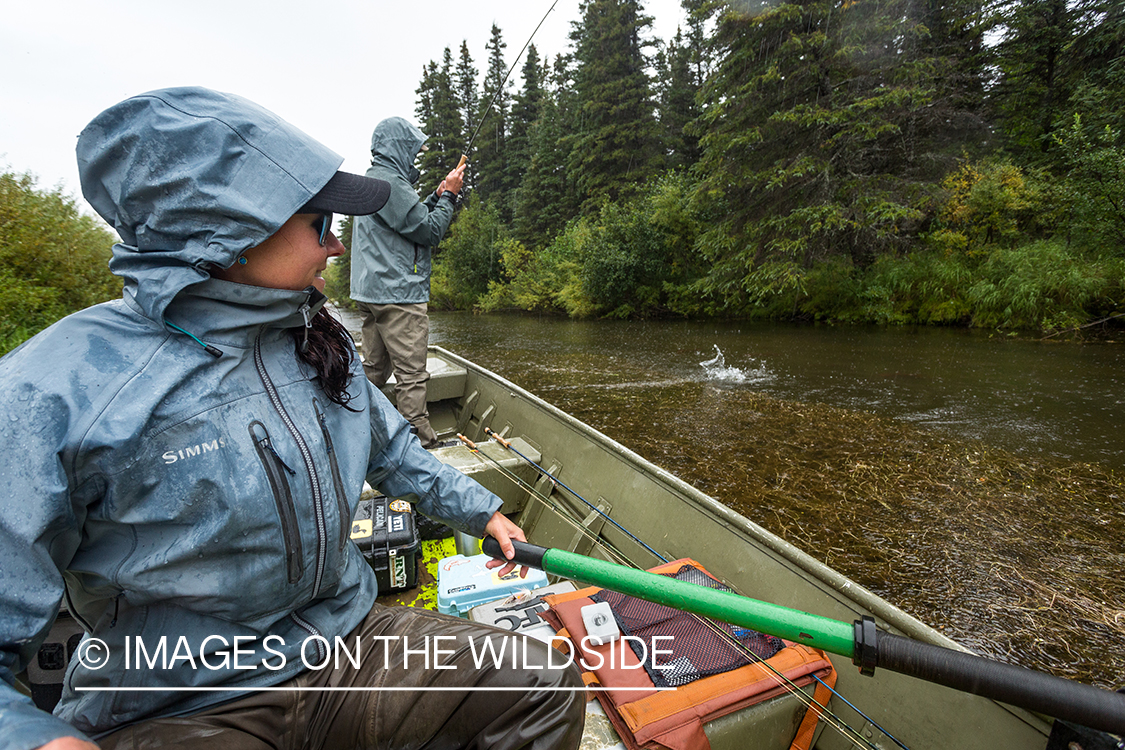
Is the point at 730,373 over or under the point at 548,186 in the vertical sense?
under

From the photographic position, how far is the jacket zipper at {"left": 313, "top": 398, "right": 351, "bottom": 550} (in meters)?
1.26

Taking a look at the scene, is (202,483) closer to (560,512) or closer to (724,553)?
(724,553)

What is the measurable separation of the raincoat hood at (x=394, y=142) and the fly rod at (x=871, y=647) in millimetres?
2904

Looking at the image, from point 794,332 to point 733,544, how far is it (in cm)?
1217

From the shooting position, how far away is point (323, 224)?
130 centimetres

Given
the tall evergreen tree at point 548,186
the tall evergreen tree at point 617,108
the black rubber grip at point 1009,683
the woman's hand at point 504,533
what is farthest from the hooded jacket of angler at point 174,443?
the tall evergreen tree at point 548,186

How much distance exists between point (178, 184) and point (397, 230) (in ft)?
8.62

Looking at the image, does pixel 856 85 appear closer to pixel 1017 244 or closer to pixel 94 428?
pixel 1017 244

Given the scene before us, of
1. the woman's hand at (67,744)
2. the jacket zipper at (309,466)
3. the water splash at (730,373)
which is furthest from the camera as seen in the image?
the water splash at (730,373)

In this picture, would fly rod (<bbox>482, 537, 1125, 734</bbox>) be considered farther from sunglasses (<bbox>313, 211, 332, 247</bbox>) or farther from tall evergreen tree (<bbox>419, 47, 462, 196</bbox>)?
tall evergreen tree (<bbox>419, 47, 462, 196</bbox>)

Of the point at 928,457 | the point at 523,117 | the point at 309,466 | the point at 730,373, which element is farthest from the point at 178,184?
the point at 523,117

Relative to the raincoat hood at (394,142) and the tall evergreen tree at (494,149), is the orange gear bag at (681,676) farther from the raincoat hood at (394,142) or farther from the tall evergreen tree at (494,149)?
the tall evergreen tree at (494,149)

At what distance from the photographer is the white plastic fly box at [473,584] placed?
90.9 inches

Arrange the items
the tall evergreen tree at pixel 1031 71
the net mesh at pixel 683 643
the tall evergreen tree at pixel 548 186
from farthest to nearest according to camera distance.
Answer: the tall evergreen tree at pixel 548 186
the tall evergreen tree at pixel 1031 71
the net mesh at pixel 683 643
